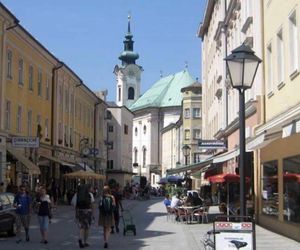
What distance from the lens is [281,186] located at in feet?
67.6

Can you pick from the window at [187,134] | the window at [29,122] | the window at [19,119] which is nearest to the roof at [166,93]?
the window at [187,134]

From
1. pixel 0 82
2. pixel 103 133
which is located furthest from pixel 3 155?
pixel 103 133

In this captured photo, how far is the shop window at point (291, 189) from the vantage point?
722 inches

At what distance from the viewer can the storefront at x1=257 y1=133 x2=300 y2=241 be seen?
61.0ft

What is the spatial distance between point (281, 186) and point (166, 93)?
121740 millimetres

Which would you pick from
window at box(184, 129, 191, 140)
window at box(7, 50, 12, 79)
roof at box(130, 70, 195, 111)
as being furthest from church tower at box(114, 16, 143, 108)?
window at box(7, 50, 12, 79)

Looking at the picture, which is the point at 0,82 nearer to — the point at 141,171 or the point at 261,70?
the point at 261,70

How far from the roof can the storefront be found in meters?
110

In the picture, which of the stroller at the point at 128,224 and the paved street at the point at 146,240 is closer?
the paved street at the point at 146,240

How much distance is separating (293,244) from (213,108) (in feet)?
114

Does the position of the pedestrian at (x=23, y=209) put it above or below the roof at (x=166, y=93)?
below

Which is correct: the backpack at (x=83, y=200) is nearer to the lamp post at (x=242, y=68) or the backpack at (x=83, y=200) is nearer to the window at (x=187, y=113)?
the lamp post at (x=242, y=68)

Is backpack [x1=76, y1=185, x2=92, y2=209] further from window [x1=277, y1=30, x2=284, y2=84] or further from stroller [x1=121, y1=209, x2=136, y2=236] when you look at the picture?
window [x1=277, y1=30, x2=284, y2=84]

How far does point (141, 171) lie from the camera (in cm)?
13588
